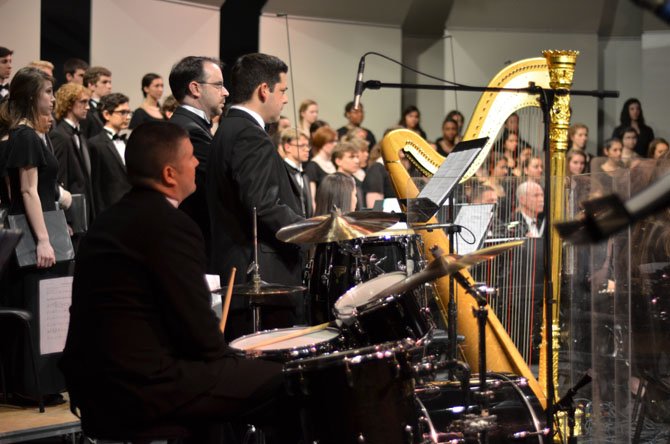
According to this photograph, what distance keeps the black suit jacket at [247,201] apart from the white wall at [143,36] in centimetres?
543

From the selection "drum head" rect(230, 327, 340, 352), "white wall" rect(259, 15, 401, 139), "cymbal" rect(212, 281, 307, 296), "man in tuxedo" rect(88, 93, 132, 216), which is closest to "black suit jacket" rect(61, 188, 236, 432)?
"drum head" rect(230, 327, 340, 352)

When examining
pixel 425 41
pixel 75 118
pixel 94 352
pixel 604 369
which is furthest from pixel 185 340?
pixel 425 41

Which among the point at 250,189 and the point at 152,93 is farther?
the point at 152,93

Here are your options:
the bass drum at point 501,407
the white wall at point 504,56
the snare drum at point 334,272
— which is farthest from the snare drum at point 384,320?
the white wall at point 504,56

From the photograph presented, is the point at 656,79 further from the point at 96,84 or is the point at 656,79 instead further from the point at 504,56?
the point at 96,84

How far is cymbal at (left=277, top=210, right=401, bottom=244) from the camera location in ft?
12.2

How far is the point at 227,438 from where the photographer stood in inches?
171

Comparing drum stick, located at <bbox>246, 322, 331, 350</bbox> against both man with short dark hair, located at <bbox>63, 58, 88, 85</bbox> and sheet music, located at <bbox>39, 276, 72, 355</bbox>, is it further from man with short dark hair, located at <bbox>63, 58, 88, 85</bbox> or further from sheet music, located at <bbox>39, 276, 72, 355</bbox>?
man with short dark hair, located at <bbox>63, 58, 88, 85</bbox>

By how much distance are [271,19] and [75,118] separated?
4923mm

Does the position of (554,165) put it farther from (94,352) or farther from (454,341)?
(94,352)

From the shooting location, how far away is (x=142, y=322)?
2.85 m

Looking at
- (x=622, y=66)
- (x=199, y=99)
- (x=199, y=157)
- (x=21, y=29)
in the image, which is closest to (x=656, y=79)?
(x=622, y=66)

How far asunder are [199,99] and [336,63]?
22.7ft

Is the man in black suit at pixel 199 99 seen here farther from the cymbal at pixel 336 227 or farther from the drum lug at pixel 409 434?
the drum lug at pixel 409 434
